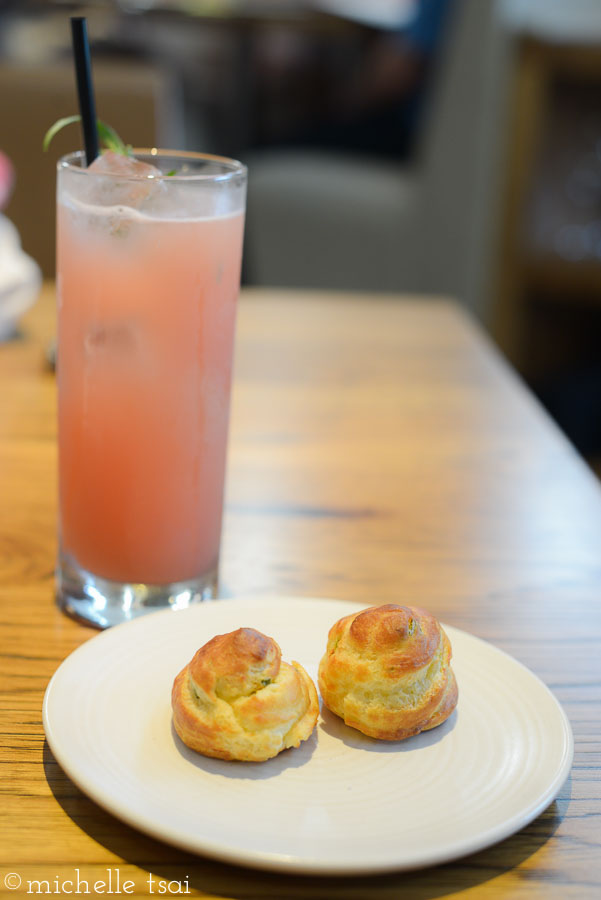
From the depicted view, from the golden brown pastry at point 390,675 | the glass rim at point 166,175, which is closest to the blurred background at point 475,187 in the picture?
the glass rim at point 166,175

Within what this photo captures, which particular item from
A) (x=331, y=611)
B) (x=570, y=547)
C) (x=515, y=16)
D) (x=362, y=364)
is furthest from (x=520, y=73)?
(x=331, y=611)

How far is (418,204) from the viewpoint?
2936 mm

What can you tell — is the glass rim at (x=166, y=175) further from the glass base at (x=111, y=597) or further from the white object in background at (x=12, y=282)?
the white object in background at (x=12, y=282)

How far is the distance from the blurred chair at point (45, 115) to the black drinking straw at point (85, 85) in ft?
3.97

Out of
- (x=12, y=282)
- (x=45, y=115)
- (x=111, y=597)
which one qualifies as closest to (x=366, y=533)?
(x=111, y=597)

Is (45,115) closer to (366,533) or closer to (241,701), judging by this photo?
(366,533)

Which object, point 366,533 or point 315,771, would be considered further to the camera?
point 366,533

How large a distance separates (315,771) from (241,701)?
4 centimetres

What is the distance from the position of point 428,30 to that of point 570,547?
8.19 feet

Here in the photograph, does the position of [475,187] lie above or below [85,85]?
below

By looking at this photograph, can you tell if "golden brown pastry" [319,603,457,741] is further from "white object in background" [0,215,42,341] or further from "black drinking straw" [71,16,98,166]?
"white object in background" [0,215,42,341]

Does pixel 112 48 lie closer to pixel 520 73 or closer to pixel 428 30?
pixel 428 30

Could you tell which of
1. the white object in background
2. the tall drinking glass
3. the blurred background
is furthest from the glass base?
the blurred background

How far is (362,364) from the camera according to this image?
113 centimetres
